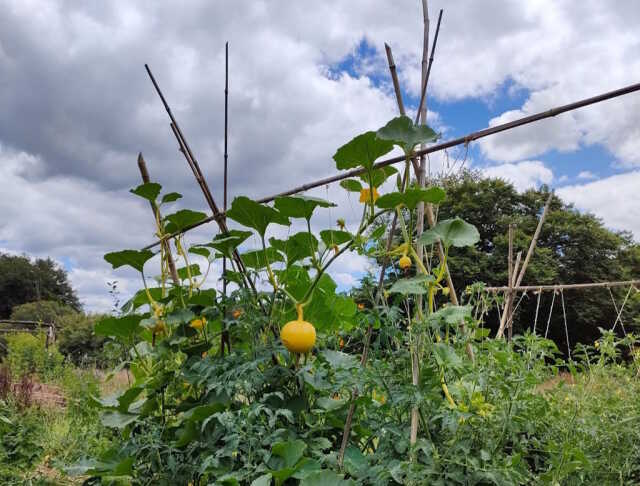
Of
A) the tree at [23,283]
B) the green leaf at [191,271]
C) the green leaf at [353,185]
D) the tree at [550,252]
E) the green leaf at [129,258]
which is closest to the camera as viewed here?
the green leaf at [353,185]

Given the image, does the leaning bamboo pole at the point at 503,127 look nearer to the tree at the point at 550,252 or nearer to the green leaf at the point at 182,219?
the green leaf at the point at 182,219

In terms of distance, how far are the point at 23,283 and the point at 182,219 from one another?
93.1 ft

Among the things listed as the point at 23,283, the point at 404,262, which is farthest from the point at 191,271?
the point at 23,283

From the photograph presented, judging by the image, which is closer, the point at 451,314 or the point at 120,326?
the point at 451,314

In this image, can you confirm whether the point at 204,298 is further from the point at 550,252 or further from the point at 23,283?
the point at 23,283

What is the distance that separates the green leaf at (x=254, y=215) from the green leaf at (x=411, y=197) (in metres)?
0.33

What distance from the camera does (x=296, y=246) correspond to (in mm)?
1629

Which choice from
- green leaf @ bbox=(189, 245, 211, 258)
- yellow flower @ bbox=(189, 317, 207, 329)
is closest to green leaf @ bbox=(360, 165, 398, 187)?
green leaf @ bbox=(189, 245, 211, 258)

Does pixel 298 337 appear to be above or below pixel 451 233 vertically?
below

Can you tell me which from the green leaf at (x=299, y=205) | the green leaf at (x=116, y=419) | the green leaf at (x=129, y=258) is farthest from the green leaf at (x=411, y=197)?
the green leaf at (x=116, y=419)

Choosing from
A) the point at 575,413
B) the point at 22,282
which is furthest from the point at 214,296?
the point at 22,282

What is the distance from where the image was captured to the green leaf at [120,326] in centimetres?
185

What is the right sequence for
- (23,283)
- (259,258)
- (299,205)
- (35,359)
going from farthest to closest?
(23,283) → (35,359) → (259,258) → (299,205)

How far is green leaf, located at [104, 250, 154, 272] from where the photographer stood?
6.03ft
